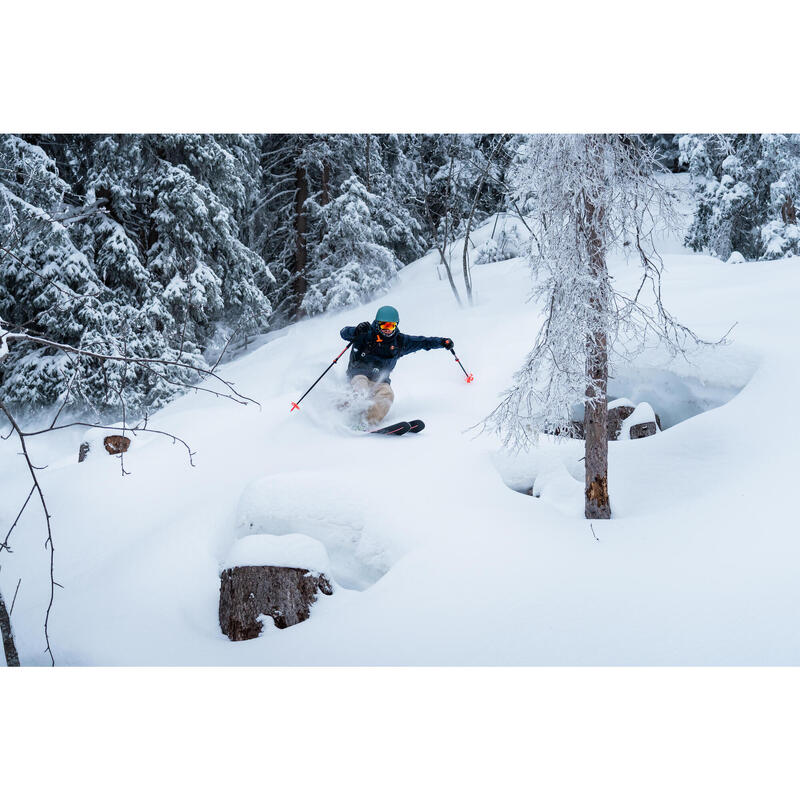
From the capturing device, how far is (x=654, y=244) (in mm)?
3471

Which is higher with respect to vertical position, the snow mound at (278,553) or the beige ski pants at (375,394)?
the beige ski pants at (375,394)

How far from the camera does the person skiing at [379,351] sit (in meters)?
4.42

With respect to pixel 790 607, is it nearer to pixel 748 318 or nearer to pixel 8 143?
pixel 748 318

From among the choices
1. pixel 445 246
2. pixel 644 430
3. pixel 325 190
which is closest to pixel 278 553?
pixel 325 190

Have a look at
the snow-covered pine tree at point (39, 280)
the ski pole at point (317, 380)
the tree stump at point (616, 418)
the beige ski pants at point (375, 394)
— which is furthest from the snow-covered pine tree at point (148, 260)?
the tree stump at point (616, 418)

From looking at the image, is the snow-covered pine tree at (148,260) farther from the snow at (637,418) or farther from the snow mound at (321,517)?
the snow at (637,418)

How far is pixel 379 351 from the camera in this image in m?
4.54

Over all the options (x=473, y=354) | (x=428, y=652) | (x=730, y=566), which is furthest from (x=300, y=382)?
(x=730, y=566)

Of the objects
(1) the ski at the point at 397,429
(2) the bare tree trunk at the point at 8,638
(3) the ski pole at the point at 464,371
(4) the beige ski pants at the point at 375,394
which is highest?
(3) the ski pole at the point at 464,371

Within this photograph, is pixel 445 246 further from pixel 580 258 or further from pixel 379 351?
pixel 580 258

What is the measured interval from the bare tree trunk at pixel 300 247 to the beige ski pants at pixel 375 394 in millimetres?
705

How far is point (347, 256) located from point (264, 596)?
8.40 feet

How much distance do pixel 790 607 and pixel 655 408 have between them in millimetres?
2020

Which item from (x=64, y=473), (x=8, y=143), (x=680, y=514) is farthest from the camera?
(x=64, y=473)
